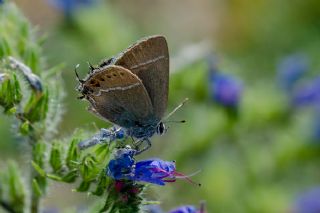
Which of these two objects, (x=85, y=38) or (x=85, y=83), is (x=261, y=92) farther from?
(x=85, y=83)

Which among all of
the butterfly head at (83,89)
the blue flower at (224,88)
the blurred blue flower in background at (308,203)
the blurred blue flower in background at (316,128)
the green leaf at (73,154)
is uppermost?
the blurred blue flower in background at (316,128)

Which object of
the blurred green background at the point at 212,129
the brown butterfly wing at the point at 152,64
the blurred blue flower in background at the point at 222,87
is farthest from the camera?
the blurred green background at the point at 212,129

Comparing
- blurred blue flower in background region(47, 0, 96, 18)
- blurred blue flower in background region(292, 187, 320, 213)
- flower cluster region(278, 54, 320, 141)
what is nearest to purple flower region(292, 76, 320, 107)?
flower cluster region(278, 54, 320, 141)

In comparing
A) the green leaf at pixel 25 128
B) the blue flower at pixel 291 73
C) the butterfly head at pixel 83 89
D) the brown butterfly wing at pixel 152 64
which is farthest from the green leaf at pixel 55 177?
the blue flower at pixel 291 73

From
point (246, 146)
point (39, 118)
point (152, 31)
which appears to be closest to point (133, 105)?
point (39, 118)

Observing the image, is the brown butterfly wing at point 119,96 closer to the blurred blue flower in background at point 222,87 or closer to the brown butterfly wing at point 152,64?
the brown butterfly wing at point 152,64

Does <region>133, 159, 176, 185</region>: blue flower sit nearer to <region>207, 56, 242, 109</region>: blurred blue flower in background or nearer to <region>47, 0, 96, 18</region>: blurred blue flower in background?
<region>207, 56, 242, 109</region>: blurred blue flower in background
